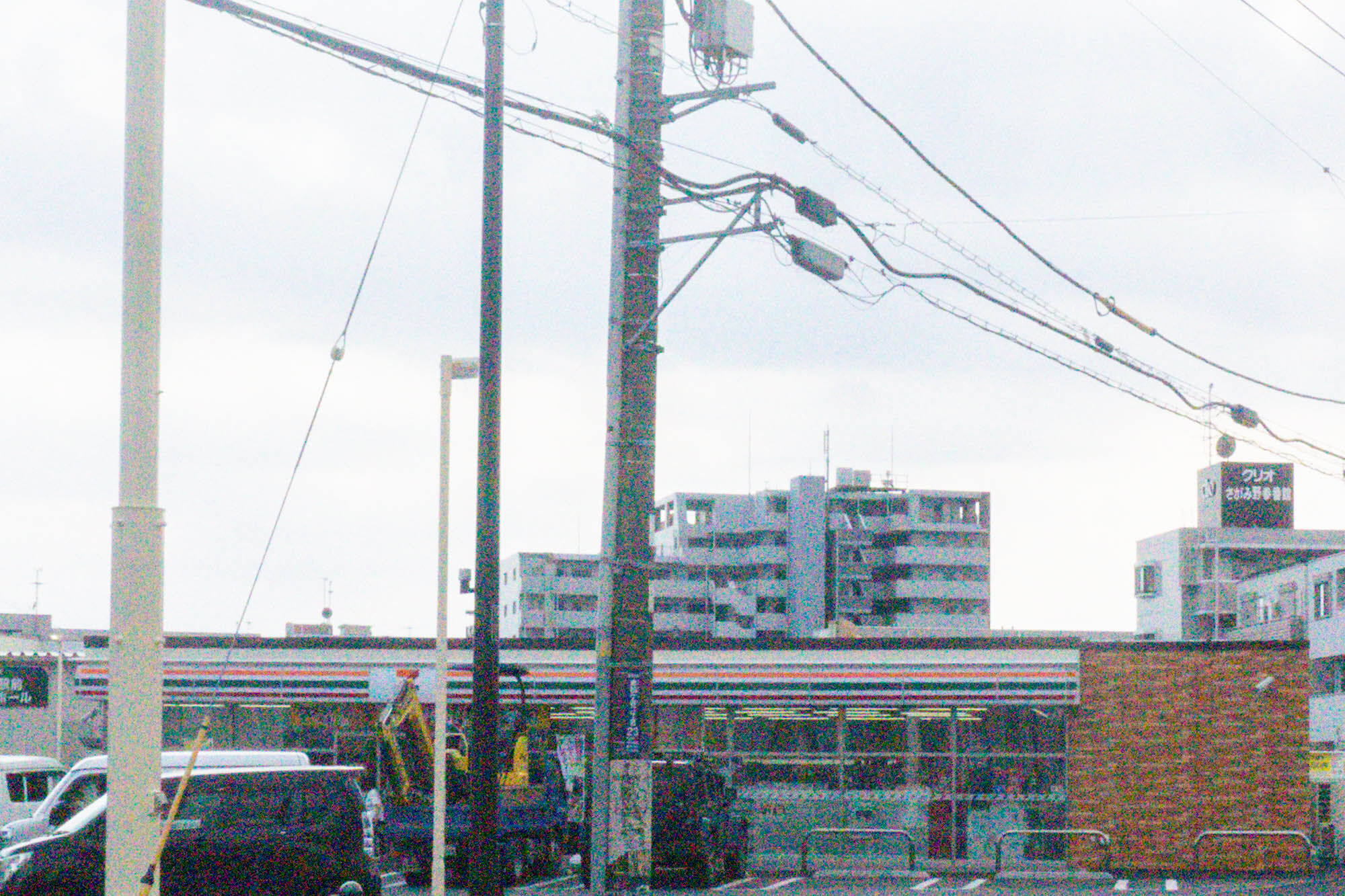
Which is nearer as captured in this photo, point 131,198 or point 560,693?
point 131,198

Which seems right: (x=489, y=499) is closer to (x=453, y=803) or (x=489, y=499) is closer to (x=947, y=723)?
(x=453, y=803)

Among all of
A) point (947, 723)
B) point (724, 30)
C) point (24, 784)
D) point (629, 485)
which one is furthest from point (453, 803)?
point (724, 30)

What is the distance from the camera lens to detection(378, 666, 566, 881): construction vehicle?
26203 mm

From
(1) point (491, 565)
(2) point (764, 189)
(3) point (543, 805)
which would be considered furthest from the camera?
(3) point (543, 805)

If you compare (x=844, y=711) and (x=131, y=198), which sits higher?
(x=131, y=198)

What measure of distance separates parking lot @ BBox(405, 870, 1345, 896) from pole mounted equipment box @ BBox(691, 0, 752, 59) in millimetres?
13912

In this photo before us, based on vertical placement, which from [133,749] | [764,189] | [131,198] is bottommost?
[133,749]

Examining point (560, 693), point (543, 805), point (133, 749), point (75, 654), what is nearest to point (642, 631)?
point (133, 749)

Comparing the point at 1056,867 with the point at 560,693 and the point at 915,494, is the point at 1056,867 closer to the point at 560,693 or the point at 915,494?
the point at 560,693

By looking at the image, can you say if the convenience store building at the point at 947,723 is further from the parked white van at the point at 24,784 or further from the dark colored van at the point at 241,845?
the dark colored van at the point at 241,845

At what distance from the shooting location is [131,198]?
6.28 m

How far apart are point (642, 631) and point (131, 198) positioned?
9.81 metres

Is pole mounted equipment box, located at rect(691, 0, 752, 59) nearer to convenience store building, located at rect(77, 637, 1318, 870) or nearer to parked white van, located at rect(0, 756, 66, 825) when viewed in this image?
parked white van, located at rect(0, 756, 66, 825)

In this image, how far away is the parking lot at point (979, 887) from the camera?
26891 millimetres
